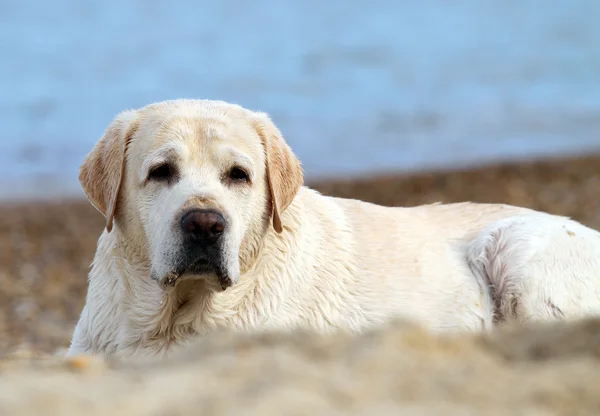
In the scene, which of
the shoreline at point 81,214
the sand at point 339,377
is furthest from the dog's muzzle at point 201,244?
the shoreline at point 81,214

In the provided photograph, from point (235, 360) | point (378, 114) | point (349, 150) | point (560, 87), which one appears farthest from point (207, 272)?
point (560, 87)

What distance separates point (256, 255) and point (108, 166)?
0.95 m

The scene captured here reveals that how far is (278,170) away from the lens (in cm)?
522

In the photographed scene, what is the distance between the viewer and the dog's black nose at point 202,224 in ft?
15.0

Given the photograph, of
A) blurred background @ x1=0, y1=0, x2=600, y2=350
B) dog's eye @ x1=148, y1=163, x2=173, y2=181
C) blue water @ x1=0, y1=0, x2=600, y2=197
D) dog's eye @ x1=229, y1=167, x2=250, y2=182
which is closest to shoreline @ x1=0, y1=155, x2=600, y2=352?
blurred background @ x1=0, y1=0, x2=600, y2=350

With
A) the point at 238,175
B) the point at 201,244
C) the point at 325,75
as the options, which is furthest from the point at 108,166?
the point at 325,75

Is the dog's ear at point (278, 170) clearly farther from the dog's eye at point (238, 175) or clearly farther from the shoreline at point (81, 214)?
the shoreline at point (81, 214)

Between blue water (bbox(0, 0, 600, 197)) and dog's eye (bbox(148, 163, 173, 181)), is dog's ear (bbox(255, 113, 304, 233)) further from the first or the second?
blue water (bbox(0, 0, 600, 197))

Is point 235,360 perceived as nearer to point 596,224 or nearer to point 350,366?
point 350,366

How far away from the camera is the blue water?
54.7 feet

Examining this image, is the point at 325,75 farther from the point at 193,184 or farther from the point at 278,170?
the point at 193,184

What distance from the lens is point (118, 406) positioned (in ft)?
7.61

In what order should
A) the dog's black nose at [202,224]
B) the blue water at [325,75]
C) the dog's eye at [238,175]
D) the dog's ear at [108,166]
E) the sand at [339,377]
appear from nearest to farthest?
the sand at [339,377], the dog's black nose at [202,224], the dog's eye at [238,175], the dog's ear at [108,166], the blue water at [325,75]

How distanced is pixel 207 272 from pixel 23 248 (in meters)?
7.38
